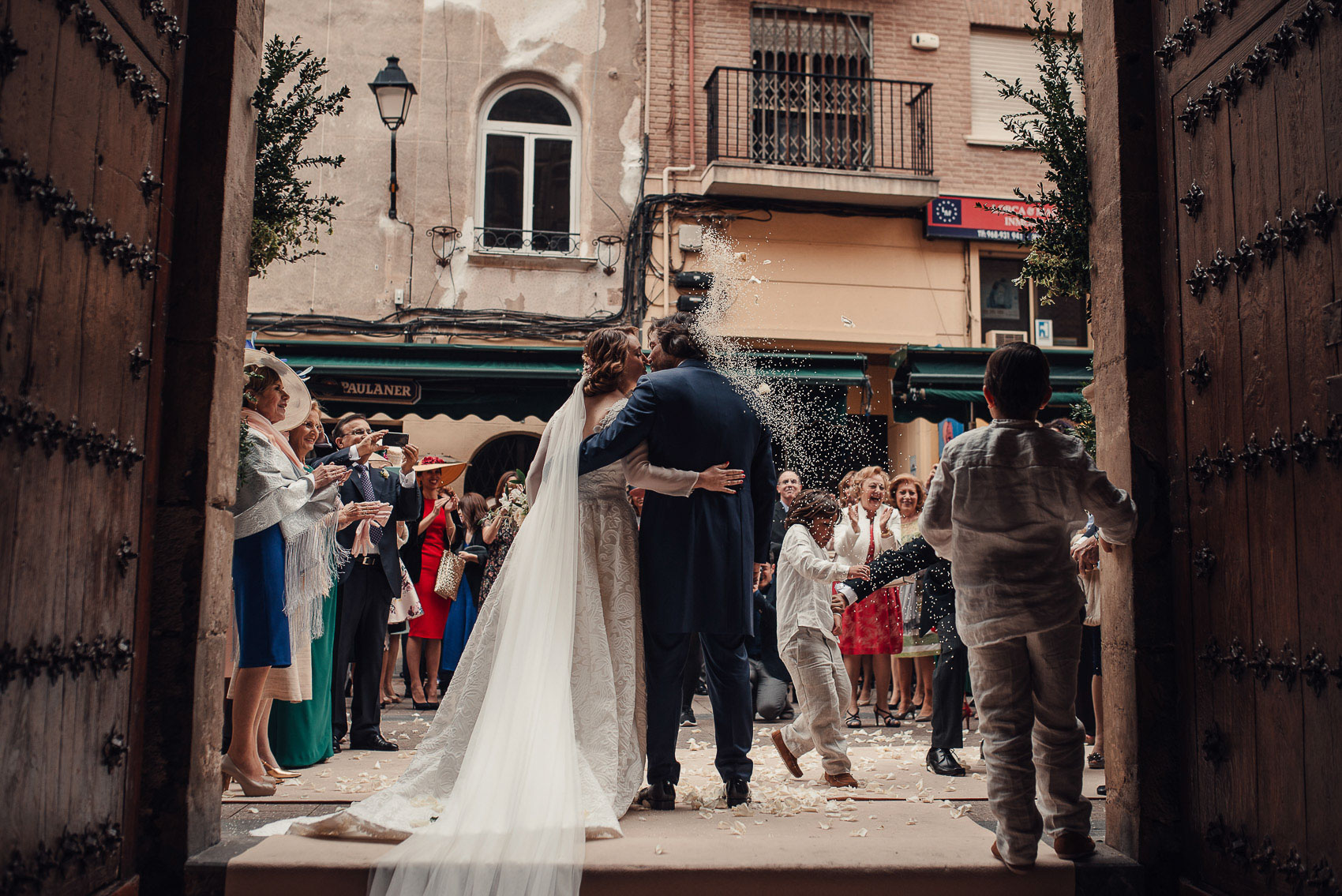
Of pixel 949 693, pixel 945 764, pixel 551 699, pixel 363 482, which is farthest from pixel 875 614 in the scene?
pixel 551 699

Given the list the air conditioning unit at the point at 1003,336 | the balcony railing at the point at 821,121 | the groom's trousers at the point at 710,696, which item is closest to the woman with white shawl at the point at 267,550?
the groom's trousers at the point at 710,696

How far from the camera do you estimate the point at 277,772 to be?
5.59 m

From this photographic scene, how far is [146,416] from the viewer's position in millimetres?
3779

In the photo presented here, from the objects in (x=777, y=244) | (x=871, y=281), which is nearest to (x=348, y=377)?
(x=777, y=244)

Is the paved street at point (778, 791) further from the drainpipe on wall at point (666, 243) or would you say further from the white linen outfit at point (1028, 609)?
the drainpipe on wall at point (666, 243)

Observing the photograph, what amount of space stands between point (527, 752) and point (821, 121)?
11218 mm

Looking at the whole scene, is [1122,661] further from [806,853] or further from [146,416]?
[146,416]

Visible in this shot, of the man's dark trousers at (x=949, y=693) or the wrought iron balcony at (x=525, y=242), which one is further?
the wrought iron balcony at (x=525, y=242)

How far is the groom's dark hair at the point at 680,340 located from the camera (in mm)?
5262

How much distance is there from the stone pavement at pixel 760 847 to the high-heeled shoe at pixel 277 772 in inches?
3.3

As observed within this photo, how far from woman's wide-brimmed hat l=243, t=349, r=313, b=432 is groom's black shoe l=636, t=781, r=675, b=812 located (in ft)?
8.28

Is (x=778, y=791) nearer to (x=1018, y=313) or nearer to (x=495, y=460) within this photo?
(x=495, y=460)

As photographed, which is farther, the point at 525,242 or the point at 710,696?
the point at 525,242

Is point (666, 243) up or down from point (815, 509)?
up
